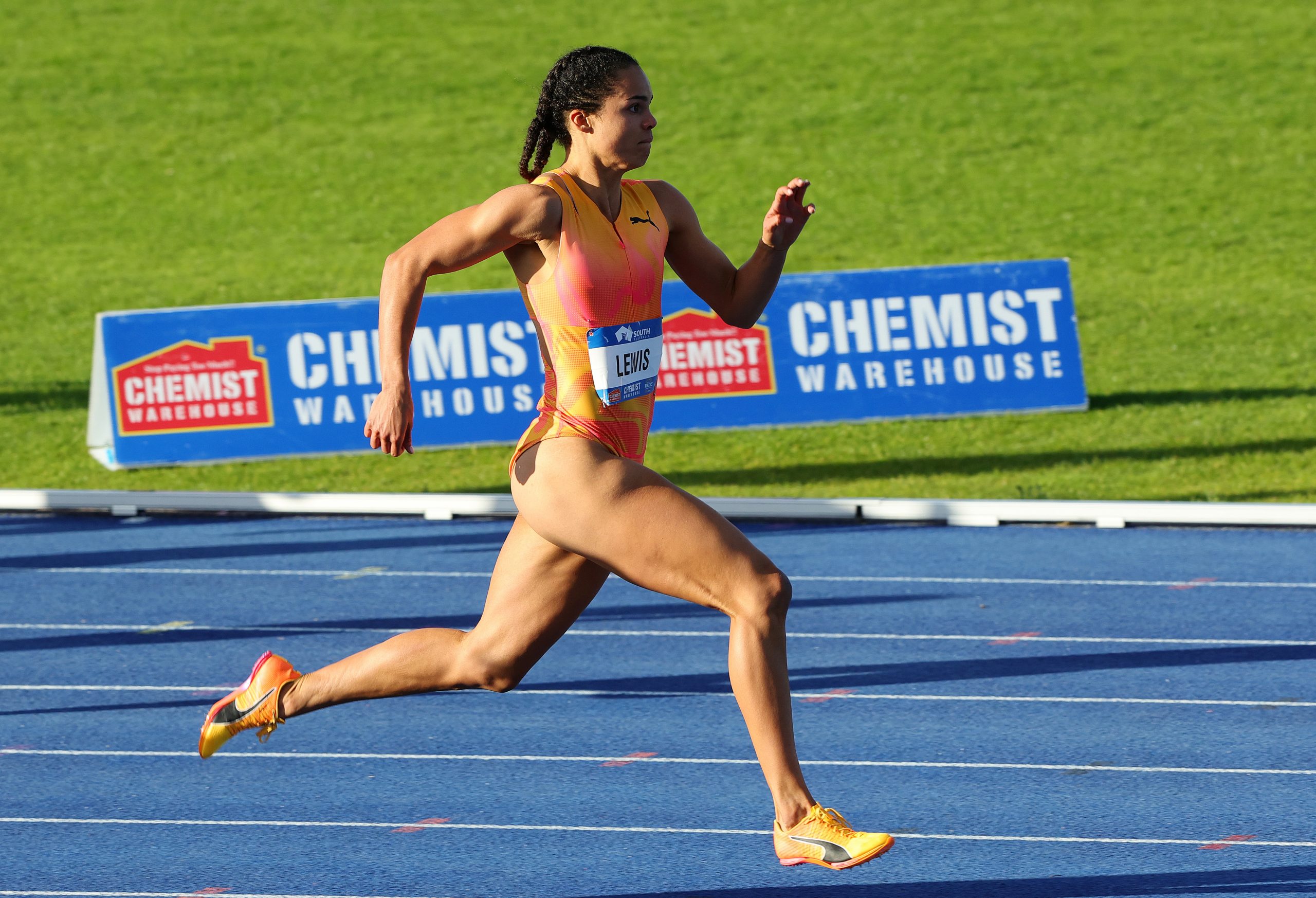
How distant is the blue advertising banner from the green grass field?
10.6 inches

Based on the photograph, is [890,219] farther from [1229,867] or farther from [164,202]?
[1229,867]

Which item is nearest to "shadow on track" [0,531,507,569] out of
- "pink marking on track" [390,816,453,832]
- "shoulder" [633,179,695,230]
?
"pink marking on track" [390,816,453,832]

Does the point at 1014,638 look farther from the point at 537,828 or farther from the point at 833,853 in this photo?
the point at 833,853

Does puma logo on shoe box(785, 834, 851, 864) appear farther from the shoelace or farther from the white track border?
the white track border

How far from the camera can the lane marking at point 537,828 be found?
422 centimetres

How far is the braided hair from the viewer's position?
3.48m

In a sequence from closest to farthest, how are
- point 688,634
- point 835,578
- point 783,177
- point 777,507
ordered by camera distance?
point 688,634, point 835,578, point 777,507, point 783,177

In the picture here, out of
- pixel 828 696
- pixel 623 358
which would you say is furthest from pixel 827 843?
pixel 828 696

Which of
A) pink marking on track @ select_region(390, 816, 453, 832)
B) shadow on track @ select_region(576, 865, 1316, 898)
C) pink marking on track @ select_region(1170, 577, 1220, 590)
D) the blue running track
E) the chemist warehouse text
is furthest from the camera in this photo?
the chemist warehouse text

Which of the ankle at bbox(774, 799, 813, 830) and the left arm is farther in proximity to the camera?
the left arm

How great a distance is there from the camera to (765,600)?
3326 mm

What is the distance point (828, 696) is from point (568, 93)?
2734 millimetres

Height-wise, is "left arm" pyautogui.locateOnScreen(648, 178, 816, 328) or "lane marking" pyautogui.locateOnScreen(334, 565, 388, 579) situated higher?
"left arm" pyautogui.locateOnScreen(648, 178, 816, 328)

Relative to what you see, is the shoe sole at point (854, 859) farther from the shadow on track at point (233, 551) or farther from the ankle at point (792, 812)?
the shadow on track at point (233, 551)
